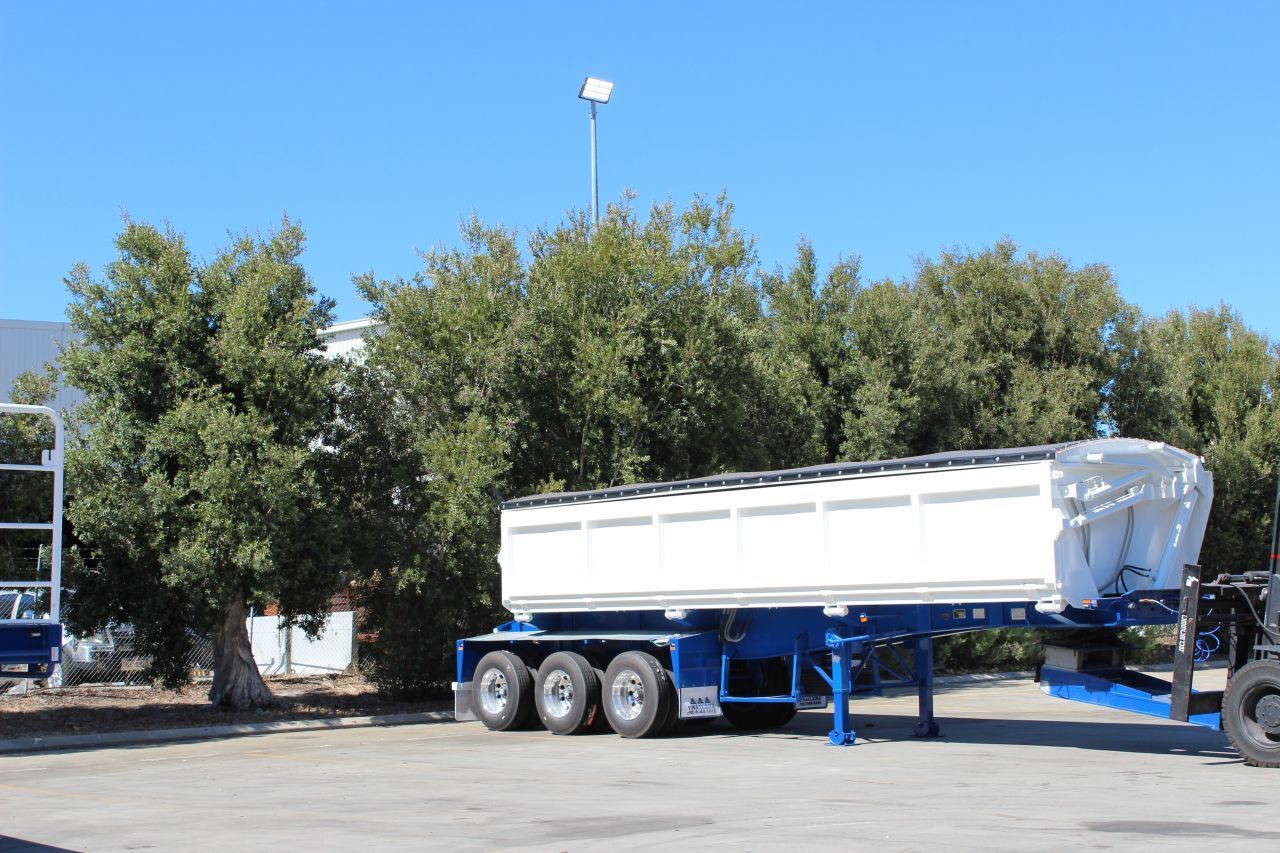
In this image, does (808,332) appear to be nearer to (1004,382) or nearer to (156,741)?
(1004,382)

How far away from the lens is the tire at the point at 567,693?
60.2 feet

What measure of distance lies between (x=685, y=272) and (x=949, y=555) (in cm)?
1128

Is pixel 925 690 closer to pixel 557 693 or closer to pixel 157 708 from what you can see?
pixel 557 693

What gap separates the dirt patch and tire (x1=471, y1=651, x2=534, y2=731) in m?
3.44

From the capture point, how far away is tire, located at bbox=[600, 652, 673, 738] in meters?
17.5

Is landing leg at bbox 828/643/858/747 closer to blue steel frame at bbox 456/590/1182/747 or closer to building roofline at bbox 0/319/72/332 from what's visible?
blue steel frame at bbox 456/590/1182/747

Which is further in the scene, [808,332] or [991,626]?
[808,332]

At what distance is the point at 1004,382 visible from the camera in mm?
35062

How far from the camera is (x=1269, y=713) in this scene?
13.5 m

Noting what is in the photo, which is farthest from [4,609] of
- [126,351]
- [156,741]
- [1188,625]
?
[1188,625]

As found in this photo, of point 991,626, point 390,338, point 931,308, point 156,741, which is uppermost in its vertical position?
point 931,308

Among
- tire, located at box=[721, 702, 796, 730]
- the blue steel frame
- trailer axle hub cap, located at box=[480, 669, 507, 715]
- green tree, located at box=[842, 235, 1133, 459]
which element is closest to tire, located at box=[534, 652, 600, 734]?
the blue steel frame

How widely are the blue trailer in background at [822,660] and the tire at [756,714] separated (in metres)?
0.02

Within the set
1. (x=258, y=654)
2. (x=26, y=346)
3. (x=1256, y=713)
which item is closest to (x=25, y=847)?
(x=1256, y=713)
